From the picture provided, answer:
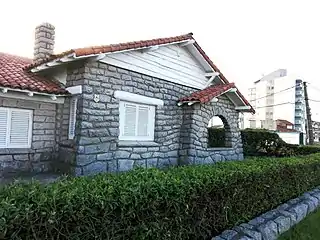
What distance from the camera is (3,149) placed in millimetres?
6961

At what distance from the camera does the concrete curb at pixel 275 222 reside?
4.54 meters

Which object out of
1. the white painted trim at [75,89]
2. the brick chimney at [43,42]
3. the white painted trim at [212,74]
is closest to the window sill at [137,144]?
the white painted trim at [75,89]

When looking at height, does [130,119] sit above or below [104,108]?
below

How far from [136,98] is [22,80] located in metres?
3.02

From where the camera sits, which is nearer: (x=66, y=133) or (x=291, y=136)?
(x=66, y=133)

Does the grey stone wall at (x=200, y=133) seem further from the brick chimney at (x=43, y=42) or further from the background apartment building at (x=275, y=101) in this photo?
the background apartment building at (x=275, y=101)

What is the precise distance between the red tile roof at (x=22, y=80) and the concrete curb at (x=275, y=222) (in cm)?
543

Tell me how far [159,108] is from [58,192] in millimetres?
6639

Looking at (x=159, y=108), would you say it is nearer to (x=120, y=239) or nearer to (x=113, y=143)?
(x=113, y=143)

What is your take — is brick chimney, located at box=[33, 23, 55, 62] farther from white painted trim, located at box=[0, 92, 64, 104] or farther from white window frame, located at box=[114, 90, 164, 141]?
white window frame, located at box=[114, 90, 164, 141]

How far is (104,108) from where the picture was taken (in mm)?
7555

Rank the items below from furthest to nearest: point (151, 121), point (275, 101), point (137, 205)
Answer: point (275, 101)
point (151, 121)
point (137, 205)

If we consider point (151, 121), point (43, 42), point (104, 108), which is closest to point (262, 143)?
point (151, 121)

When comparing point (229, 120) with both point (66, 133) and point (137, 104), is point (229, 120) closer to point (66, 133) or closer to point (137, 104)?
point (137, 104)
